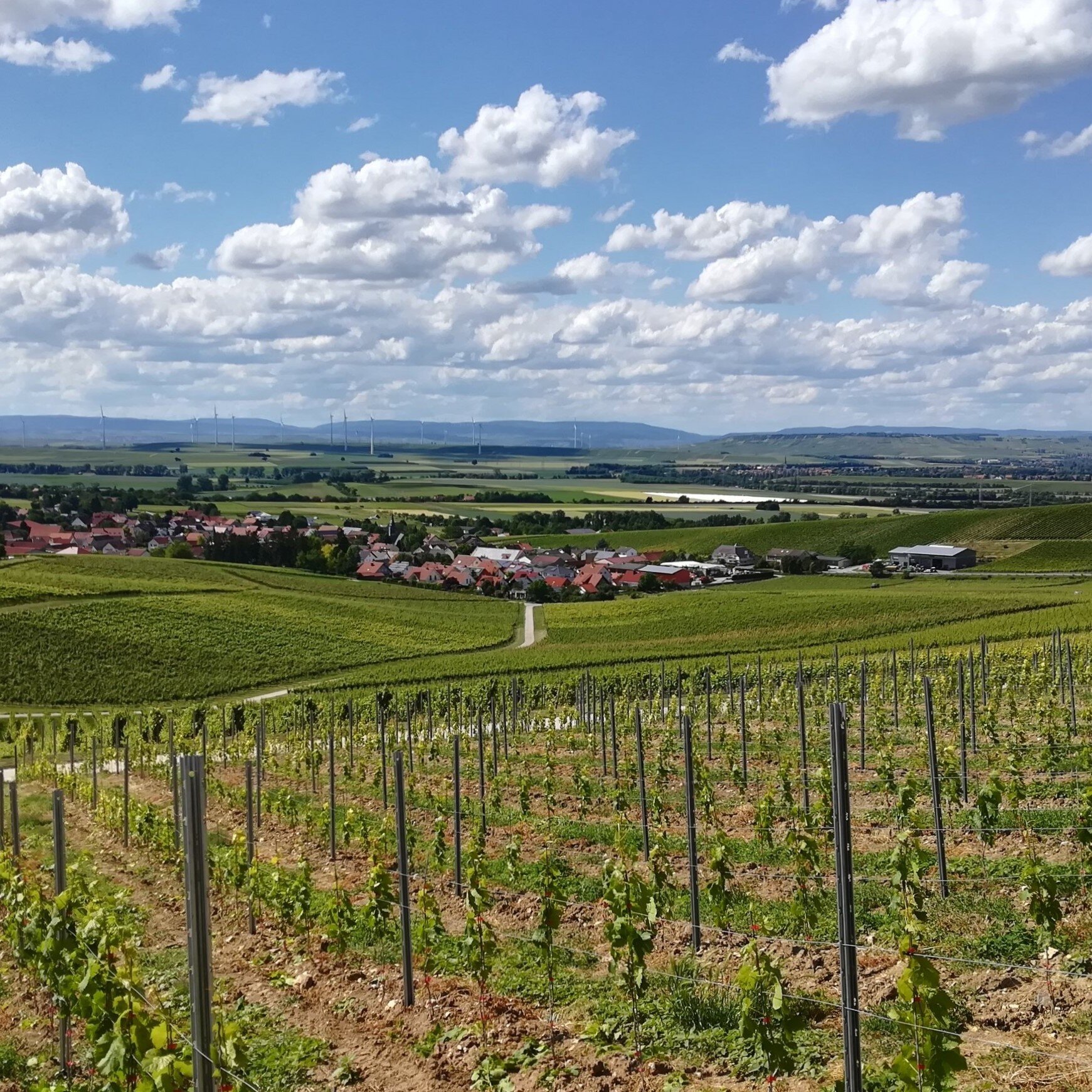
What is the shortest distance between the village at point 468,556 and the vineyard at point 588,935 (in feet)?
223

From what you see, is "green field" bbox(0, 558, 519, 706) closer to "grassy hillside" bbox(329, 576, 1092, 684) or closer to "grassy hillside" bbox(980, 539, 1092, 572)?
"grassy hillside" bbox(329, 576, 1092, 684)

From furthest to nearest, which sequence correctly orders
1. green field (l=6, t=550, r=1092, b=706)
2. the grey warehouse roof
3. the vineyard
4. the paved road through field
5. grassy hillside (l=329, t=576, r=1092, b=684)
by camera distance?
1. the grey warehouse roof
2. the paved road through field
3. grassy hillside (l=329, t=576, r=1092, b=684)
4. green field (l=6, t=550, r=1092, b=706)
5. the vineyard

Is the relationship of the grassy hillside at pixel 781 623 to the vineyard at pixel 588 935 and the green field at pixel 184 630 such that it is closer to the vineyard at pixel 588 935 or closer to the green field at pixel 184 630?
the green field at pixel 184 630

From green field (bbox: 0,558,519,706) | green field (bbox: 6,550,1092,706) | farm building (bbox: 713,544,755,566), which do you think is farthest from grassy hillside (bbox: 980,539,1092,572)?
green field (bbox: 0,558,519,706)

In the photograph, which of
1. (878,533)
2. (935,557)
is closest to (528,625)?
(935,557)

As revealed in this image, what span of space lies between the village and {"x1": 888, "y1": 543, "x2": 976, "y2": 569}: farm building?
5.0 inches

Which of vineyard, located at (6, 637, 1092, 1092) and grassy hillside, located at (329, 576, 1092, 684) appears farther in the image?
grassy hillside, located at (329, 576, 1092, 684)

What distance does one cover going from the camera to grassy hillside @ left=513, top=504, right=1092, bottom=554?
104 m

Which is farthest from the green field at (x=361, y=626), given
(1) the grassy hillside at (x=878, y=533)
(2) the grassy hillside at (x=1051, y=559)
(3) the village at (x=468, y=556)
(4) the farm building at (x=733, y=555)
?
(1) the grassy hillside at (x=878, y=533)

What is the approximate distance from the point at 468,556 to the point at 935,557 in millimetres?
45025

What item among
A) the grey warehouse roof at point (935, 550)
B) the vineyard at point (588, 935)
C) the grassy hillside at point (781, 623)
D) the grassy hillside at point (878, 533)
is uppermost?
the vineyard at point (588, 935)

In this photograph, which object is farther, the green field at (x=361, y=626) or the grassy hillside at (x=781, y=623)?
the grassy hillside at (x=781, y=623)

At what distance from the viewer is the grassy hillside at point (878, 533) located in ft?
343

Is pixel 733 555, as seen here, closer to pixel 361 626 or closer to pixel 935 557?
pixel 935 557
